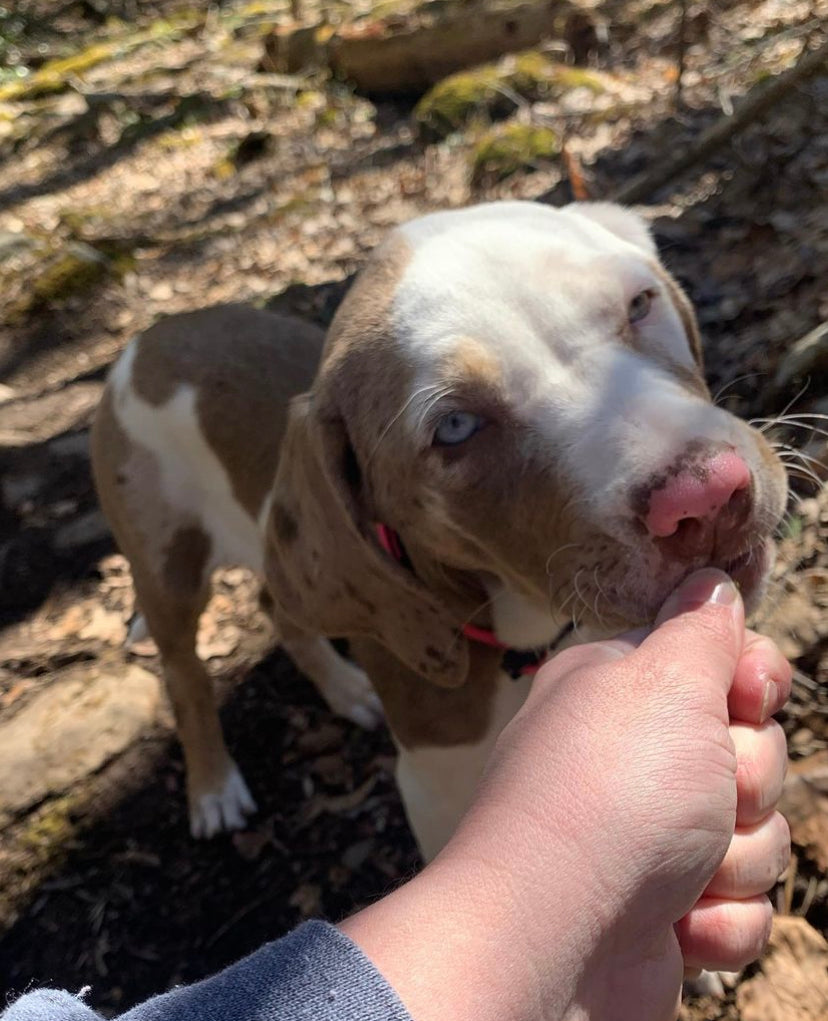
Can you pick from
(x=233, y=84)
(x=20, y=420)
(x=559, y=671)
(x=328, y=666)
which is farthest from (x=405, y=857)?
(x=233, y=84)

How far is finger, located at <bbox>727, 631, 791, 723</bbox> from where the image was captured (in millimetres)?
1720

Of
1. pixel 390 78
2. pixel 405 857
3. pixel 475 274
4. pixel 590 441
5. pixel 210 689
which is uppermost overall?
pixel 475 274

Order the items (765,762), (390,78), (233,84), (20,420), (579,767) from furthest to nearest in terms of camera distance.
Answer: (233,84) < (390,78) < (20,420) < (765,762) < (579,767)

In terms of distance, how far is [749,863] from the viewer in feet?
5.51

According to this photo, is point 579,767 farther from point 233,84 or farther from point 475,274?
point 233,84

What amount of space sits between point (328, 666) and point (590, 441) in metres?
2.63

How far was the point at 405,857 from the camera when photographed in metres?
3.69

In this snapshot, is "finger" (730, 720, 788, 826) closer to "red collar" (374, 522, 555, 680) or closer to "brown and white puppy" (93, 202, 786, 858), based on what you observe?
"brown and white puppy" (93, 202, 786, 858)

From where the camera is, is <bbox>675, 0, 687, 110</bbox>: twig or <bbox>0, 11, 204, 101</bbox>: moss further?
<bbox>0, 11, 204, 101</bbox>: moss

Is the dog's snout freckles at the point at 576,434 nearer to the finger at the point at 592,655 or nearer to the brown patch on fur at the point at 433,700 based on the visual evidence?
the finger at the point at 592,655

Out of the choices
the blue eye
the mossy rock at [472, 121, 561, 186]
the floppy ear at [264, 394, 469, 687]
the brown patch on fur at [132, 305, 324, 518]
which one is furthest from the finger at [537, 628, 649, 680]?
the mossy rock at [472, 121, 561, 186]

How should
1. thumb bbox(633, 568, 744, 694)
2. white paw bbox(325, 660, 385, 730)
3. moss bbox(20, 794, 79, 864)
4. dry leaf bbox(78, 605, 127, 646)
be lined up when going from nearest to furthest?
1. thumb bbox(633, 568, 744, 694)
2. moss bbox(20, 794, 79, 864)
3. white paw bbox(325, 660, 385, 730)
4. dry leaf bbox(78, 605, 127, 646)

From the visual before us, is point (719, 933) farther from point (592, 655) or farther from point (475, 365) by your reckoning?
point (475, 365)

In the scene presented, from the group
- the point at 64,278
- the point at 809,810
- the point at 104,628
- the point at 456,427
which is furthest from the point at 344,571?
the point at 64,278
